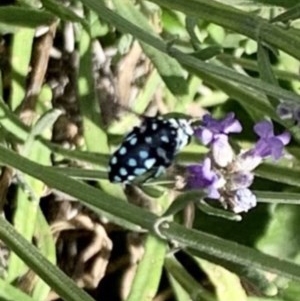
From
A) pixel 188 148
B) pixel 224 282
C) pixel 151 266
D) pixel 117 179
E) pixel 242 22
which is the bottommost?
pixel 224 282

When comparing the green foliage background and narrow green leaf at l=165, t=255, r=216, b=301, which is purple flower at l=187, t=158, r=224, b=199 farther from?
narrow green leaf at l=165, t=255, r=216, b=301

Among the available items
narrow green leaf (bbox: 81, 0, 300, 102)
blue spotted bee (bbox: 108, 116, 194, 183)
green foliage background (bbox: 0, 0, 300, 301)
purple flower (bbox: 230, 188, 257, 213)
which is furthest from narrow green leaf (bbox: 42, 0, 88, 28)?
purple flower (bbox: 230, 188, 257, 213)

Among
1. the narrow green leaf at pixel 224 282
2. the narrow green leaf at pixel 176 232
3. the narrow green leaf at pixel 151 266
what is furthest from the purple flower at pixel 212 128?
the narrow green leaf at pixel 224 282

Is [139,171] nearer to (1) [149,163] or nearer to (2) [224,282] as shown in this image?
(1) [149,163]

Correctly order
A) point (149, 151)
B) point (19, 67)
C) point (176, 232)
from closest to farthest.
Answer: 1. point (176, 232)
2. point (149, 151)
3. point (19, 67)

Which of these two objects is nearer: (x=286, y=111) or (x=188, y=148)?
(x=286, y=111)

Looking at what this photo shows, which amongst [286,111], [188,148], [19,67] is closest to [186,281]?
[188,148]

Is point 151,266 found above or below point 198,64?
below

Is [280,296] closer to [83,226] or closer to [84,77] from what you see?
[83,226]

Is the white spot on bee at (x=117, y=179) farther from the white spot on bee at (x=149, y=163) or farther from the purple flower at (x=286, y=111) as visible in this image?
the purple flower at (x=286, y=111)
